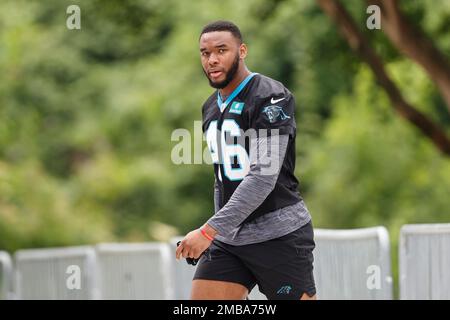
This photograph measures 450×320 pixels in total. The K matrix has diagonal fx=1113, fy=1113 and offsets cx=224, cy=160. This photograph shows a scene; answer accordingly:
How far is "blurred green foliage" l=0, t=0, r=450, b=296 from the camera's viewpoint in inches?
830

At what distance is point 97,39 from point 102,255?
63.6 feet

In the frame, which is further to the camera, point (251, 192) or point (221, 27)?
point (221, 27)

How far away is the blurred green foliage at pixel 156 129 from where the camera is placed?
2109cm

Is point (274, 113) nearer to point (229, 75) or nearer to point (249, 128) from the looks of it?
point (249, 128)

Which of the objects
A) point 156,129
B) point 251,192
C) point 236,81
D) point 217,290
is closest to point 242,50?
point 236,81

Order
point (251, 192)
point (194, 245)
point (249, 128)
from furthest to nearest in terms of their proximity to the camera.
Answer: point (249, 128) < point (251, 192) < point (194, 245)

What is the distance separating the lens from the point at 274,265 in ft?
18.6

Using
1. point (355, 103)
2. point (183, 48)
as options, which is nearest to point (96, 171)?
point (183, 48)

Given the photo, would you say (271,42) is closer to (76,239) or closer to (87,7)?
(76,239)

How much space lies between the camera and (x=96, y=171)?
27594 millimetres

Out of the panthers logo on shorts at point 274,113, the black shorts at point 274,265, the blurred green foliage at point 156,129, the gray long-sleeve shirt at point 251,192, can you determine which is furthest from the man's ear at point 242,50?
the blurred green foliage at point 156,129

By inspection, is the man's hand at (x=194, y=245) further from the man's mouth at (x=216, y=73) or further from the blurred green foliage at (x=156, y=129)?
the blurred green foliage at (x=156, y=129)

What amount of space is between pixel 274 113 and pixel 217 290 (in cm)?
99

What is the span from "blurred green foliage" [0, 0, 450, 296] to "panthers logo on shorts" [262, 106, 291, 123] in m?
9.41
